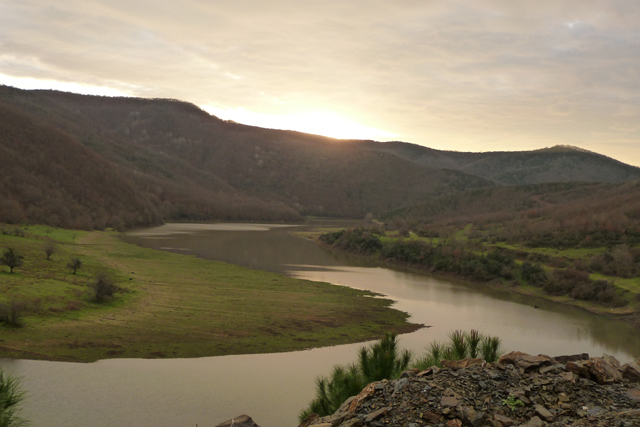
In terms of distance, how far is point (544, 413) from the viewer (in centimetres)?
741

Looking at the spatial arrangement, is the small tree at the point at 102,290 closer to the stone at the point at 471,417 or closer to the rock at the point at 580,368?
the stone at the point at 471,417

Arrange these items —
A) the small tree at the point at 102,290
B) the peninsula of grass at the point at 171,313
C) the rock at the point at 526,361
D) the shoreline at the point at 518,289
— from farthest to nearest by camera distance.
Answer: the shoreline at the point at 518,289, the small tree at the point at 102,290, the peninsula of grass at the point at 171,313, the rock at the point at 526,361

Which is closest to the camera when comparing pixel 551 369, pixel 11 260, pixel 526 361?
pixel 551 369

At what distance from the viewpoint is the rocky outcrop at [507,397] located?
7379mm

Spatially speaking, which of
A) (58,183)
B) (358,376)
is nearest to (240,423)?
(358,376)

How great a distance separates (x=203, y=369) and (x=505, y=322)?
18.1 metres

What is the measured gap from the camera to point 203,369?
18.0 metres

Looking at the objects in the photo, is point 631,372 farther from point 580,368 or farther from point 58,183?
point 58,183

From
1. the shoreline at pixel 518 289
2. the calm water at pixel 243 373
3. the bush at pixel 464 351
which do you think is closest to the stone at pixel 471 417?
the bush at pixel 464 351

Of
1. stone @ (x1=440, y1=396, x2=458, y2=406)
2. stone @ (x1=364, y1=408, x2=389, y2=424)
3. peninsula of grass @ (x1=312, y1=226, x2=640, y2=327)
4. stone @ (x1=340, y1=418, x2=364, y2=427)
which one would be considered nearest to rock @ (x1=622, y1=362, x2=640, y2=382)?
stone @ (x1=440, y1=396, x2=458, y2=406)

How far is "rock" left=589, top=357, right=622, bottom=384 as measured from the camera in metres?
8.23

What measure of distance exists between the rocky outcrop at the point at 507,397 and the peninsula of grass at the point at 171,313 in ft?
42.2

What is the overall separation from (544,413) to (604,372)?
1.65 m

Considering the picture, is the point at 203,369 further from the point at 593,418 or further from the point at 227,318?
the point at 593,418
